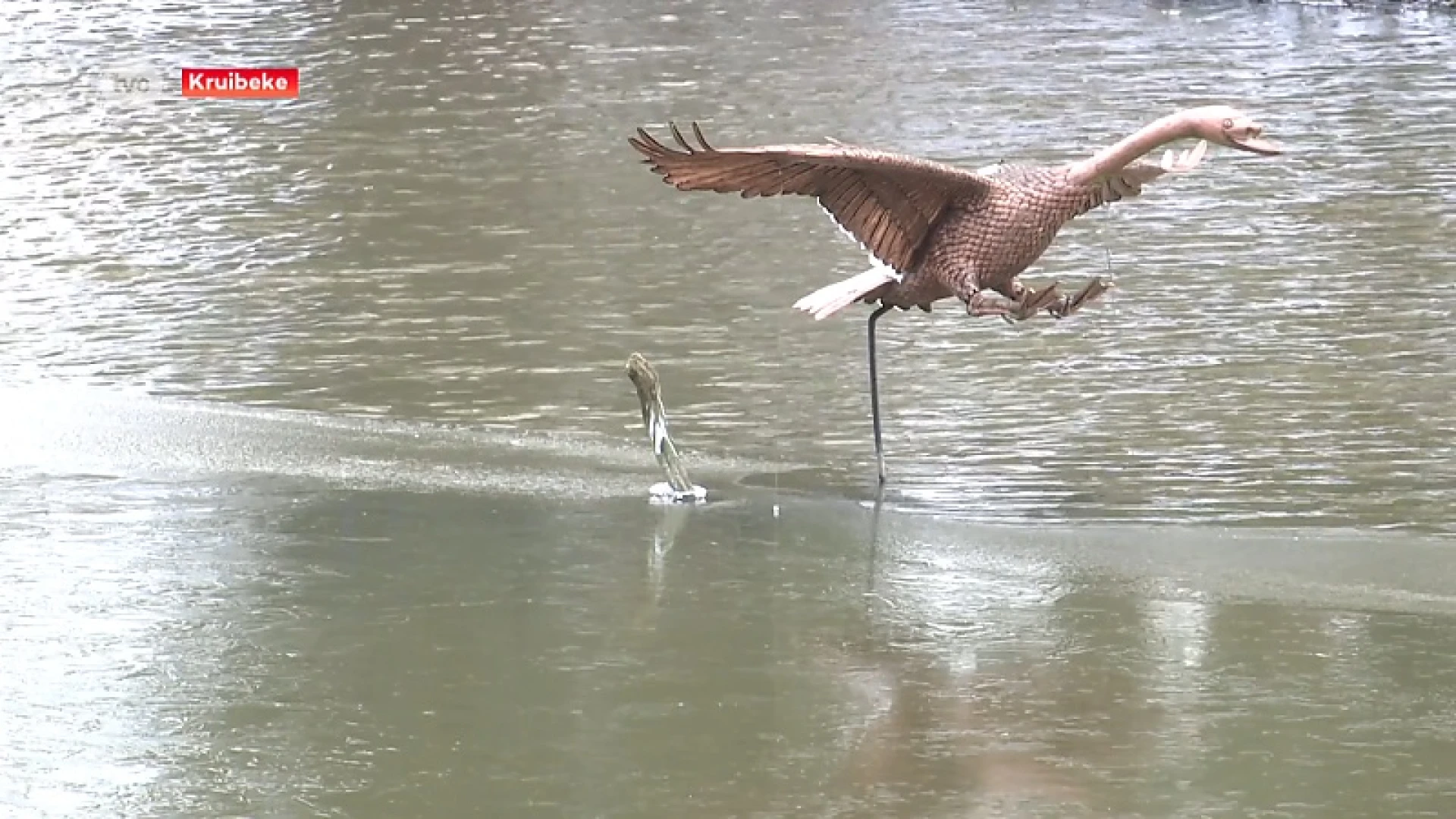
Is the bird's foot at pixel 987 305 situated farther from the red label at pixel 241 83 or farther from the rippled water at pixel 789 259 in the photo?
the red label at pixel 241 83

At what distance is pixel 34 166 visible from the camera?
46.4 feet

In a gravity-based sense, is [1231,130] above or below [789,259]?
above

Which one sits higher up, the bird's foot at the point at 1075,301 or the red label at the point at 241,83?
the bird's foot at the point at 1075,301

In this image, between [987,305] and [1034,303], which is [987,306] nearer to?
[987,305]

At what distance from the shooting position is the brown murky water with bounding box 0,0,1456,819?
17.9 ft

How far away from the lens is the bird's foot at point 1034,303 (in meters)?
7.41

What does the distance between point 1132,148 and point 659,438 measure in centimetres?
177

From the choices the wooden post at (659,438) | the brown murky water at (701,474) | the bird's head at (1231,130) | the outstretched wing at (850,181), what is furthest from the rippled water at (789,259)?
the bird's head at (1231,130)

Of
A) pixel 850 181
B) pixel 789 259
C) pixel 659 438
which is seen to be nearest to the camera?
pixel 850 181

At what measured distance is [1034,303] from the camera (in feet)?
24.3

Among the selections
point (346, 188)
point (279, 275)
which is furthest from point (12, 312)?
point (346, 188)

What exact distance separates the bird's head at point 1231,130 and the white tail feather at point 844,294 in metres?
1.14
